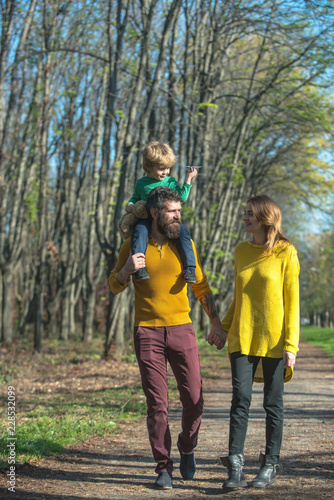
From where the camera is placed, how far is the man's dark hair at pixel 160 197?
14.6ft

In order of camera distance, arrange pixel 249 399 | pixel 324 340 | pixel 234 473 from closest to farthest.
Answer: pixel 234 473
pixel 249 399
pixel 324 340

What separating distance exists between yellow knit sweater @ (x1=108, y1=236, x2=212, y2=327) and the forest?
8.45m

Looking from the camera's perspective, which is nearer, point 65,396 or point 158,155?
point 158,155

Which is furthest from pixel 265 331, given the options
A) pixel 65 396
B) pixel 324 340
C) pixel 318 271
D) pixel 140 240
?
pixel 318 271

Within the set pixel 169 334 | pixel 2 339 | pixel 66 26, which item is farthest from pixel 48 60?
pixel 169 334

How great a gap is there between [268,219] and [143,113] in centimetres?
917

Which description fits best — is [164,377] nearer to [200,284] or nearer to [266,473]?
[200,284]

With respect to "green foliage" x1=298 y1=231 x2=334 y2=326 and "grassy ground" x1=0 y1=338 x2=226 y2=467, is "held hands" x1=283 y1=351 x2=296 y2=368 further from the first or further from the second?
"green foliage" x1=298 y1=231 x2=334 y2=326

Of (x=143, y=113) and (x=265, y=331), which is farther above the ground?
(x=143, y=113)

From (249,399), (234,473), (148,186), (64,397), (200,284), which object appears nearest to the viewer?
(234,473)

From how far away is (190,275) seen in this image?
437 centimetres

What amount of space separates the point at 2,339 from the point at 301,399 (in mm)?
11774

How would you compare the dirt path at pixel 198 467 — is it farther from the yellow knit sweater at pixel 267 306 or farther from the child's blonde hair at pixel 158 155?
the child's blonde hair at pixel 158 155

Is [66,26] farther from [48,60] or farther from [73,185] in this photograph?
[73,185]
